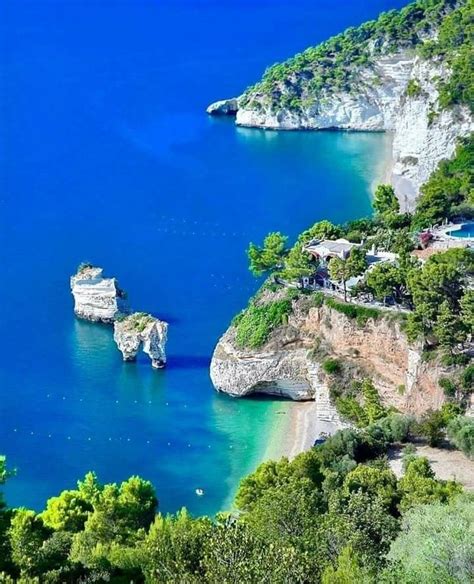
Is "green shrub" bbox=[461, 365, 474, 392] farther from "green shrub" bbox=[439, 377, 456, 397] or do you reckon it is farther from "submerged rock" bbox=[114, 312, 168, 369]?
"submerged rock" bbox=[114, 312, 168, 369]

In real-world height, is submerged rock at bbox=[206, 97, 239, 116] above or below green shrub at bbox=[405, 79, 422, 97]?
below

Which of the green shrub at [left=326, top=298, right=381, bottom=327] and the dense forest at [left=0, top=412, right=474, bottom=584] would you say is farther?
the green shrub at [left=326, top=298, right=381, bottom=327]

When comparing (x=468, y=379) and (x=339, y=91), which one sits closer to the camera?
(x=468, y=379)

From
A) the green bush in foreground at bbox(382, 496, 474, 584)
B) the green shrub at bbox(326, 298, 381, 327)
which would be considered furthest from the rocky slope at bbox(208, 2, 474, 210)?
the green bush in foreground at bbox(382, 496, 474, 584)

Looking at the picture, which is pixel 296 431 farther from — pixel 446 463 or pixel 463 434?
pixel 463 434

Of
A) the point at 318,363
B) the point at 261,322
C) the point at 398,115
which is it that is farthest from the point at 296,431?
the point at 398,115

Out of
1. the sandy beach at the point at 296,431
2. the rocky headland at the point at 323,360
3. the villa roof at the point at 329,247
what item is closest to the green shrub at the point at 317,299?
the rocky headland at the point at 323,360

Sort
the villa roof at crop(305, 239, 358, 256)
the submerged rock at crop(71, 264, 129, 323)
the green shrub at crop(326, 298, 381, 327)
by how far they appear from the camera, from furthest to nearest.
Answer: the submerged rock at crop(71, 264, 129, 323) → the villa roof at crop(305, 239, 358, 256) → the green shrub at crop(326, 298, 381, 327)

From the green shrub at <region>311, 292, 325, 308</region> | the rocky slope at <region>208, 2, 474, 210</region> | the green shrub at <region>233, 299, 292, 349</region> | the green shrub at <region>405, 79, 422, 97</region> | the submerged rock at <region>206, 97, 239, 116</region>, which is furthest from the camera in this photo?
the submerged rock at <region>206, 97, 239, 116</region>
